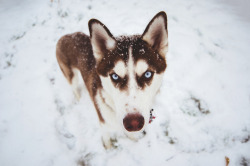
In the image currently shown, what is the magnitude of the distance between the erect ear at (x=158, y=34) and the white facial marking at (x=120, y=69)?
425 millimetres

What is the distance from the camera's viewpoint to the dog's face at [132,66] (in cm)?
142

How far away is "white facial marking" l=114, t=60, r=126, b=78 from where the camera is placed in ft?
5.02

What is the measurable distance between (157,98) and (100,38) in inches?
70.8

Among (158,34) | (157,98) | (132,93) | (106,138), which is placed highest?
(158,34)

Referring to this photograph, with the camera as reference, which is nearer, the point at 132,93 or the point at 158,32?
the point at 132,93

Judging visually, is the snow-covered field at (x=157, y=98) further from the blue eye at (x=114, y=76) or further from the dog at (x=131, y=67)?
the blue eye at (x=114, y=76)

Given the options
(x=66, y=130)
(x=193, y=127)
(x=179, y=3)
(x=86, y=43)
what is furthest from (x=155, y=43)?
(x=179, y=3)

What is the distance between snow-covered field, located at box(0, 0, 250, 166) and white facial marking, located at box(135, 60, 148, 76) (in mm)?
1516

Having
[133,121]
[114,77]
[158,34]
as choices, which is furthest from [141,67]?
[133,121]

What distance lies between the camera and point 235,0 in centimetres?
441

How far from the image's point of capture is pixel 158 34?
163 centimetres

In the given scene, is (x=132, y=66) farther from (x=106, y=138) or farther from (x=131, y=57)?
(x=106, y=138)

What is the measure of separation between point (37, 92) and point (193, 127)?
3504 mm

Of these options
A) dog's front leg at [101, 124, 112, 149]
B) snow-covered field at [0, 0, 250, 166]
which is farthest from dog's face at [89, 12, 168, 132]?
snow-covered field at [0, 0, 250, 166]
